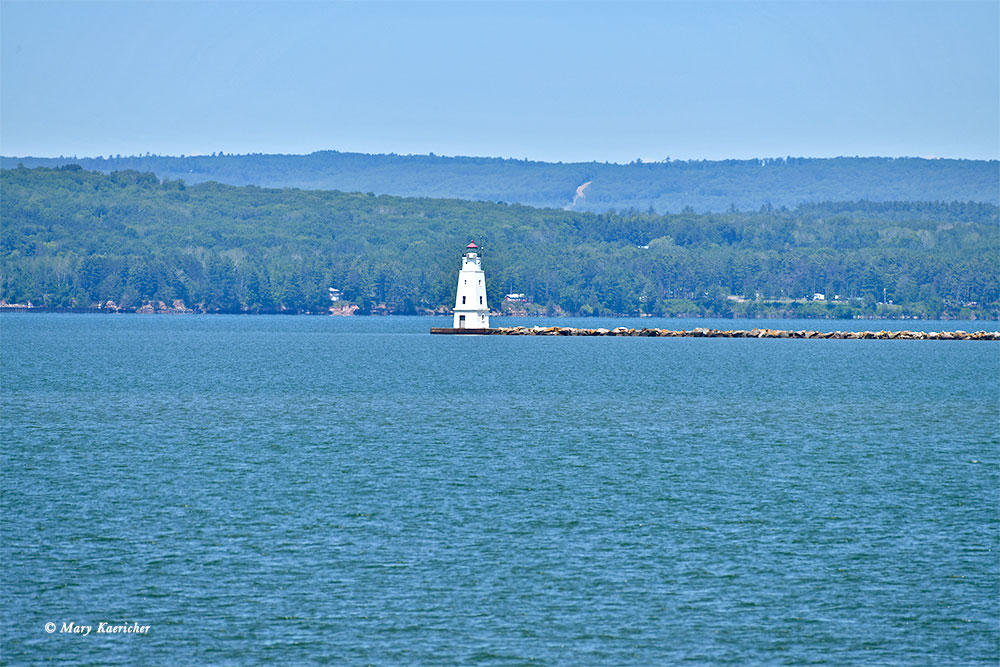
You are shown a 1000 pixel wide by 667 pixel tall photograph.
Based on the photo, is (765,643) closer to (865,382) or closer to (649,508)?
(649,508)

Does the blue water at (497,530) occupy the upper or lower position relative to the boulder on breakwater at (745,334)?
upper

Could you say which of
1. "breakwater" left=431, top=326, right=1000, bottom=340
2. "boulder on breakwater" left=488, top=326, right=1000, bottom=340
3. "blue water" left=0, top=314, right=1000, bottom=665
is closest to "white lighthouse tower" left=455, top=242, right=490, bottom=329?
"breakwater" left=431, top=326, right=1000, bottom=340

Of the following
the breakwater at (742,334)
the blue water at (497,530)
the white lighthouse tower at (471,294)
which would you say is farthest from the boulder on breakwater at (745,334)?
the blue water at (497,530)

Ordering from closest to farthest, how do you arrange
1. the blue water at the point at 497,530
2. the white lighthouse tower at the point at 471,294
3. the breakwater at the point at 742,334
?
the blue water at the point at 497,530 → the white lighthouse tower at the point at 471,294 → the breakwater at the point at 742,334

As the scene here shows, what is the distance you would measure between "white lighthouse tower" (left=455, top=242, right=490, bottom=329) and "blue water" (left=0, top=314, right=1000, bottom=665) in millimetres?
58082

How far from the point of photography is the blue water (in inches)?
829

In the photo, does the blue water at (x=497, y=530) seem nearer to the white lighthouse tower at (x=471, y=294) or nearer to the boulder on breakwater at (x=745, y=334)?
the white lighthouse tower at (x=471, y=294)

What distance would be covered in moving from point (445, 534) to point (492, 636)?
710cm

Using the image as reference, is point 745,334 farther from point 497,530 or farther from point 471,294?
point 497,530

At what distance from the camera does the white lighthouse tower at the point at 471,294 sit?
11906cm

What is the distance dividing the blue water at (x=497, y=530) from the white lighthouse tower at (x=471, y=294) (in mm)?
58082

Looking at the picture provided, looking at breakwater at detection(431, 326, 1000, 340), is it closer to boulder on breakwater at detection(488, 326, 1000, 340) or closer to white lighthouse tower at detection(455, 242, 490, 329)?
boulder on breakwater at detection(488, 326, 1000, 340)

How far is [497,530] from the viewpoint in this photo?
2855cm

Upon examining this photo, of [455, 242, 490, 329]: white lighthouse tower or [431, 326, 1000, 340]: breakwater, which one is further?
[431, 326, 1000, 340]: breakwater
